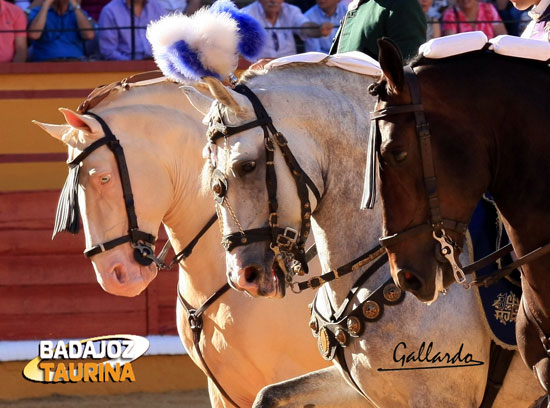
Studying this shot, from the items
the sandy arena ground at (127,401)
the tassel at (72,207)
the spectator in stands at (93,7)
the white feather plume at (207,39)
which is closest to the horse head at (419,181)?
the white feather plume at (207,39)

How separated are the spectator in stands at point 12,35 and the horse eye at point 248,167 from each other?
15.1ft

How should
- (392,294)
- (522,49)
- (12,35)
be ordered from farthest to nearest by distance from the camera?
(12,35) < (392,294) < (522,49)

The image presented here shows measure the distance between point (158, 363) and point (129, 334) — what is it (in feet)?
0.90

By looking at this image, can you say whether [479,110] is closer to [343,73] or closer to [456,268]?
[456,268]

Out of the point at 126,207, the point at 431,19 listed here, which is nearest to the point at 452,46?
the point at 126,207

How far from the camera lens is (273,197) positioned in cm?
348

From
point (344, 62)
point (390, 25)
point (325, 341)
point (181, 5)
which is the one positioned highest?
point (181, 5)

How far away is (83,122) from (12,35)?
3.40 meters

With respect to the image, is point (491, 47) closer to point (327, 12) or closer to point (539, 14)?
point (539, 14)

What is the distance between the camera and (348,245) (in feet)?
12.1

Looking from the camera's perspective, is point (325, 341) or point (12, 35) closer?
point (325, 341)

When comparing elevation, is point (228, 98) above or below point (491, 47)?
below

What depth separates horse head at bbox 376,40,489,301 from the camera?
2.85 m

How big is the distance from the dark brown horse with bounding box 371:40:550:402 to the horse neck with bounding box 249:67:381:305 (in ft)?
2.17
